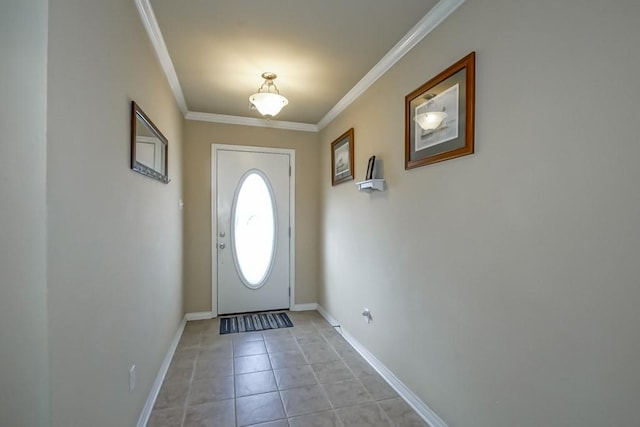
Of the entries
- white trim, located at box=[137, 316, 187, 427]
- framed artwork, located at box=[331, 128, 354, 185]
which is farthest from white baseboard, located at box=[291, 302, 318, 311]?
framed artwork, located at box=[331, 128, 354, 185]

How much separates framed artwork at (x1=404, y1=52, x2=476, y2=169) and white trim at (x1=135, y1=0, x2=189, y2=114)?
1663 millimetres

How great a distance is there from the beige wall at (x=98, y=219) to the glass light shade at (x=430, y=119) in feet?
5.48

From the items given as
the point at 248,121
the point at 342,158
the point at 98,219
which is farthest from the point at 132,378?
the point at 248,121

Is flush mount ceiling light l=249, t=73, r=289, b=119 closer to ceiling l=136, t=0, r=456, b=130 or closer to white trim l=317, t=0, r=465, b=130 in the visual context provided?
ceiling l=136, t=0, r=456, b=130

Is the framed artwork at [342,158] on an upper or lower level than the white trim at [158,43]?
lower

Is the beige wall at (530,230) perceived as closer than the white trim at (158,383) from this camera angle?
Yes

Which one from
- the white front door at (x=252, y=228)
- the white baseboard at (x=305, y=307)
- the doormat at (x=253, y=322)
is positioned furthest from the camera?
the white baseboard at (x=305, y=307)

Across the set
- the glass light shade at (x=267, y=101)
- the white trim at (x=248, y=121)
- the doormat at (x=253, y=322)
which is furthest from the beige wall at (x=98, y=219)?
the white trim at (x=248, y=121)

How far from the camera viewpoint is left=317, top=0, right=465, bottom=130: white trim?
1711 mm

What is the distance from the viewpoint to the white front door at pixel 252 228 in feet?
12.2

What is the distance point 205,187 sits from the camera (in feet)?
11.9

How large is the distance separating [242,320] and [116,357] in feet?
7.38

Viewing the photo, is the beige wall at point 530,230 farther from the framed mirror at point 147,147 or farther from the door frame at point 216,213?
the door frame at point 216,213

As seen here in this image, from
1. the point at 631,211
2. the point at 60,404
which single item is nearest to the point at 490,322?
the point at 631,211
